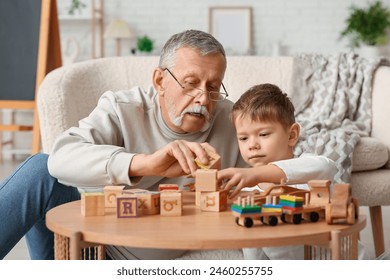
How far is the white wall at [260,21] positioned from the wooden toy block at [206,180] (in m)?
5.10

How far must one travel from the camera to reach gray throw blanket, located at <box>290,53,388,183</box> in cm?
312

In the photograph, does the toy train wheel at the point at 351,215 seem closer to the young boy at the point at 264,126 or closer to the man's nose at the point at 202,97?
the young boy at the point at 264,126

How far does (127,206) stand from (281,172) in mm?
345

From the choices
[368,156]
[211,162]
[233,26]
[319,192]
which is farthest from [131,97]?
→ [233,26]

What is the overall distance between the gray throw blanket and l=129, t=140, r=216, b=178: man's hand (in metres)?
1.54

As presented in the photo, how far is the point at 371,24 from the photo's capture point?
19.2 ft

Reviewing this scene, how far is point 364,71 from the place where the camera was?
Result: 332 centimetres

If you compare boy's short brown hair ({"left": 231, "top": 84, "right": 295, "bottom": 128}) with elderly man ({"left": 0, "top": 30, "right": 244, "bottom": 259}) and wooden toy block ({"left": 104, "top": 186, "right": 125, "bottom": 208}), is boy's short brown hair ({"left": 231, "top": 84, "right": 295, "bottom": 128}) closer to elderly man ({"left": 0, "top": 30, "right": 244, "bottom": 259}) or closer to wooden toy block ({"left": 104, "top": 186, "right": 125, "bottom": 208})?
elderly man ({"left": 0, "top": 30, "right": 244, "bottom": 259})

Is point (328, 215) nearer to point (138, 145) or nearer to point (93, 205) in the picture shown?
point (93, 205)

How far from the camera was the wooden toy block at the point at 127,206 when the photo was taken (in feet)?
4.20

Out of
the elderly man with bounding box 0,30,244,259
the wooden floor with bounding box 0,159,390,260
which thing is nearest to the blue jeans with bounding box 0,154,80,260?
the elderly man with bounding box 0,30,244,259

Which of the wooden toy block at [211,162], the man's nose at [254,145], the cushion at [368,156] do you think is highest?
the wooden toy block at [211,162]

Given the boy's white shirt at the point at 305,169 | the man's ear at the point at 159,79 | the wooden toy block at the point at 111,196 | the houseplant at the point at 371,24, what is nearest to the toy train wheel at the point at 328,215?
the boy's white shirt at the point at 305,169

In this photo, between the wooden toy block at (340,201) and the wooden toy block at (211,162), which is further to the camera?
the wooden toy block at (211,162)
